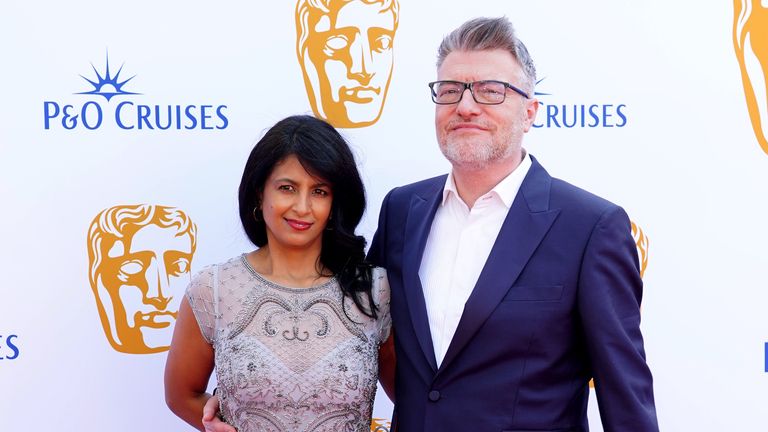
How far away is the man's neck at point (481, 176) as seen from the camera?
1.77 m

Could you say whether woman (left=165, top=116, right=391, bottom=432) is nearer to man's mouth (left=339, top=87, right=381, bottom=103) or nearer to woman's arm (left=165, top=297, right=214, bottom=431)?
woman's arm (left=165, top=297, right=214, bottom=431)

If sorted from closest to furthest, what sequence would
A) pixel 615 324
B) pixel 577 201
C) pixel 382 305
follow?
pixel 615 324, pixel 577 201, pixel 382 305

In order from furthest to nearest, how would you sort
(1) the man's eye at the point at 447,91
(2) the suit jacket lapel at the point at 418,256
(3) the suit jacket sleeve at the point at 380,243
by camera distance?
1. (3) the suit jacket sleeve at the point at 380,243
2. (1) the man's eye at the point at 447,91
3. (2) the suit jacket lapel at the point at 418,256

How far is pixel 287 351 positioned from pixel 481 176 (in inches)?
24.0

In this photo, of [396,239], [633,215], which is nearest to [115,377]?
[396,239]

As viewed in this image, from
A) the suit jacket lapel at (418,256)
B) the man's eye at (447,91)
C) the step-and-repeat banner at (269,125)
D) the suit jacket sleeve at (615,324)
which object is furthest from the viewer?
the step-and-repeat banner at (269,125)

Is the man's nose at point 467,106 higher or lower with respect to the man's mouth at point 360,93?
lower

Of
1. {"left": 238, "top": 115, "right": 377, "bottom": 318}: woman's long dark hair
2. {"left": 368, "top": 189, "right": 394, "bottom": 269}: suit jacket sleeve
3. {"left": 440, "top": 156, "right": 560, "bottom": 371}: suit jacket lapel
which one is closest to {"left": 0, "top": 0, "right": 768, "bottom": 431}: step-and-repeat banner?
{"left": 368, "top": 189, "right": 394, "bottom": 269}: suit jacket sleeve

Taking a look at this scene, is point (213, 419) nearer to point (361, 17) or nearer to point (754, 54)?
point (361, 17)

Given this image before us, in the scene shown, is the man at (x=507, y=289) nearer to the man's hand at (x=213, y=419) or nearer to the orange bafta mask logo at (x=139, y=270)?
the man's hand at (x=213, y=419)

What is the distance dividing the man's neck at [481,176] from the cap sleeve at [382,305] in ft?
0.99

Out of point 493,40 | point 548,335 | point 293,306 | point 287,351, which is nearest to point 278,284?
point 293,306

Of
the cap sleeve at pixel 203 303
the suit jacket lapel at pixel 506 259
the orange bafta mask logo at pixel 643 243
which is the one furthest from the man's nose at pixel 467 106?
the orange bafta mask logo at pixel 643 243

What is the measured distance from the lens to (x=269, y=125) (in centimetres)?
229
